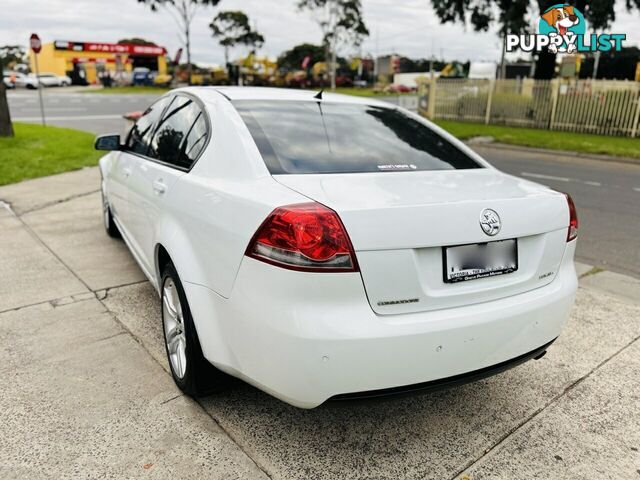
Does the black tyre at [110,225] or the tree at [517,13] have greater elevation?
the tree at [517,13]

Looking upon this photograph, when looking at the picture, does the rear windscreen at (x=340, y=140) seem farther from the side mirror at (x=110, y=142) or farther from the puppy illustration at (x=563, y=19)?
the puppy illustration at (x=563, y=19)

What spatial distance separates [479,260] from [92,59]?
77.7m

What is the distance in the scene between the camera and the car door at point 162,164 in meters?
3.03

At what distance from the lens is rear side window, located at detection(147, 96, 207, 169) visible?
9.83 ft

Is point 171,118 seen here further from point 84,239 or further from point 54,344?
point 84,239

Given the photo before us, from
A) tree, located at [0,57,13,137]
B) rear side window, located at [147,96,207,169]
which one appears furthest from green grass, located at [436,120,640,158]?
rear side window, located at [147,96,207,169]

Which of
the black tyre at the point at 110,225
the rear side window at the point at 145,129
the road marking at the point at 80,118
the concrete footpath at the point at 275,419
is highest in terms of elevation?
the rear side window at the point at 145,129

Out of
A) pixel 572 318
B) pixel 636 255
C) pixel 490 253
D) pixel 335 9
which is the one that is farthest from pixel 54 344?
pixel 335 9

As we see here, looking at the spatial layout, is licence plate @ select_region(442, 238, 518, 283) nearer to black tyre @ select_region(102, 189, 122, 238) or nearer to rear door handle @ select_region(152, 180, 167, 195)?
rear door handle @ select_region(152, 180, 167, 195)

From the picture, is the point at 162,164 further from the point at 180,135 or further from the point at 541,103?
the point at 541,103

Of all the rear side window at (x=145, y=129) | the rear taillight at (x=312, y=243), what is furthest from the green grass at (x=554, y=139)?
the rear taillight at (x=312, y=243)

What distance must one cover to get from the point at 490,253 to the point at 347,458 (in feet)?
3.63

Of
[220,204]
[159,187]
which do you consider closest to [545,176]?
[159,187]

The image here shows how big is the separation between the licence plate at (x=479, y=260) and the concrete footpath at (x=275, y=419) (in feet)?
1.93
